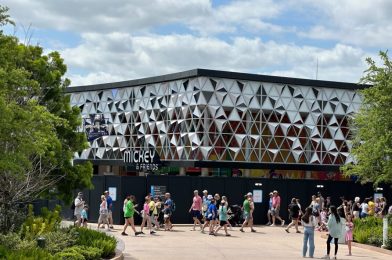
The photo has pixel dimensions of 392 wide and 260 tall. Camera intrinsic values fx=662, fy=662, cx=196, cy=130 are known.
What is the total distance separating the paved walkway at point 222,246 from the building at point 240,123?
21.2 metres

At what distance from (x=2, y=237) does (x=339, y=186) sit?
2618cm

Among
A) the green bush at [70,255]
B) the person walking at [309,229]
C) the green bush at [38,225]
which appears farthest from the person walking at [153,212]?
the green bush at [70,255]

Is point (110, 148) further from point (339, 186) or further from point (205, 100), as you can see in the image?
point (339, 186)

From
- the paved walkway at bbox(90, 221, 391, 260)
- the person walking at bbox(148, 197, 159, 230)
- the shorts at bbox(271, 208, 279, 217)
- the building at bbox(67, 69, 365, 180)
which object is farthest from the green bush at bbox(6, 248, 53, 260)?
the building at bbox(67, 69, 365, 180)

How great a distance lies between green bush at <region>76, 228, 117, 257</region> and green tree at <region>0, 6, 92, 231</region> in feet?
6.55

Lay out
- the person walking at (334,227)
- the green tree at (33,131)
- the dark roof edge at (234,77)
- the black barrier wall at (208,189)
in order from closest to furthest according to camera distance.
Answer: the green tree at (33,131)
the person walking at (334,227)
the black barrier wall at (208,189)
the dark roof edge at (234,77)

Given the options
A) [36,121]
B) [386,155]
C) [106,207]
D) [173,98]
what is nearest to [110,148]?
[173,98]

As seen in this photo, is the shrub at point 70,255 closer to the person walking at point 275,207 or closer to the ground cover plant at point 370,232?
the ground cover plant at point 370,232

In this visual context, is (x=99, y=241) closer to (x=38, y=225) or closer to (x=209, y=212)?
(x=38, y=225)

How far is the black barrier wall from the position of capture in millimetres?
32625

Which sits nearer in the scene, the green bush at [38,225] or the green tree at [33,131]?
the green tree at [33,131]

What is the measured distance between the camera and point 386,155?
2525 cm

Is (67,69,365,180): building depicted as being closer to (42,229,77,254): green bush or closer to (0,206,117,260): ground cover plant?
(0,206,117,260): ground cover plant

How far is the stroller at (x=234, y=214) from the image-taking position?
32.3 m
